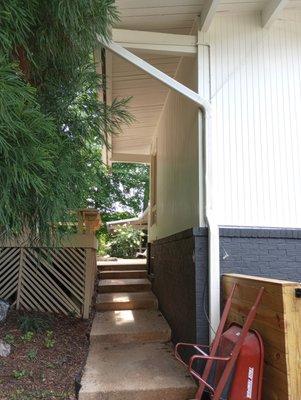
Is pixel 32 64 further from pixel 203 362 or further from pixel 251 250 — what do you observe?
pixel 203 362

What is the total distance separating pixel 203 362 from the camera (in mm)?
3170

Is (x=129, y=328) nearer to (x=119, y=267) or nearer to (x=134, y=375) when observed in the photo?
(x=134, y=375)

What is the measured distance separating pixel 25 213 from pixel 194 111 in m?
2.11

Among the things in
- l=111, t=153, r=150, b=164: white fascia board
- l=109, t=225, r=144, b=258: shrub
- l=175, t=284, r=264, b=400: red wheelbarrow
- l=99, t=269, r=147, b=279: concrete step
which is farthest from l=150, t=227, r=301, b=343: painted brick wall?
l=109, t=225, r=144, b=258: shrub

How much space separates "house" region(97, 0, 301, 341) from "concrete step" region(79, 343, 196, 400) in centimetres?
36

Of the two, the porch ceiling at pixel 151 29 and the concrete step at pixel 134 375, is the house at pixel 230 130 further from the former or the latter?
the concrete step at pixel 134 375

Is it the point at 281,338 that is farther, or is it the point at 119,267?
the point at 119,267

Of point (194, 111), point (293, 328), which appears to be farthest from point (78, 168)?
point (293, 328)

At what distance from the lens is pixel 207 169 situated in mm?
3381

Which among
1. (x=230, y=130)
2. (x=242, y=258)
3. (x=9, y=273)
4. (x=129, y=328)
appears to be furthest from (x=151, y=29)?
(x=9, y=273)

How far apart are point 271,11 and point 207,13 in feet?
2.08

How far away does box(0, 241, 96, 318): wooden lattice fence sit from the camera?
5145 mm

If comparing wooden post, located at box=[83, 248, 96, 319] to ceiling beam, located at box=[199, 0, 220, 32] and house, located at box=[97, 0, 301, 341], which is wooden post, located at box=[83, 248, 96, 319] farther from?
ceiling beam, located at box=[199, 0, 220, 32]

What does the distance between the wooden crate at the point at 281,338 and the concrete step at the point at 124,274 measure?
441 centimetres
